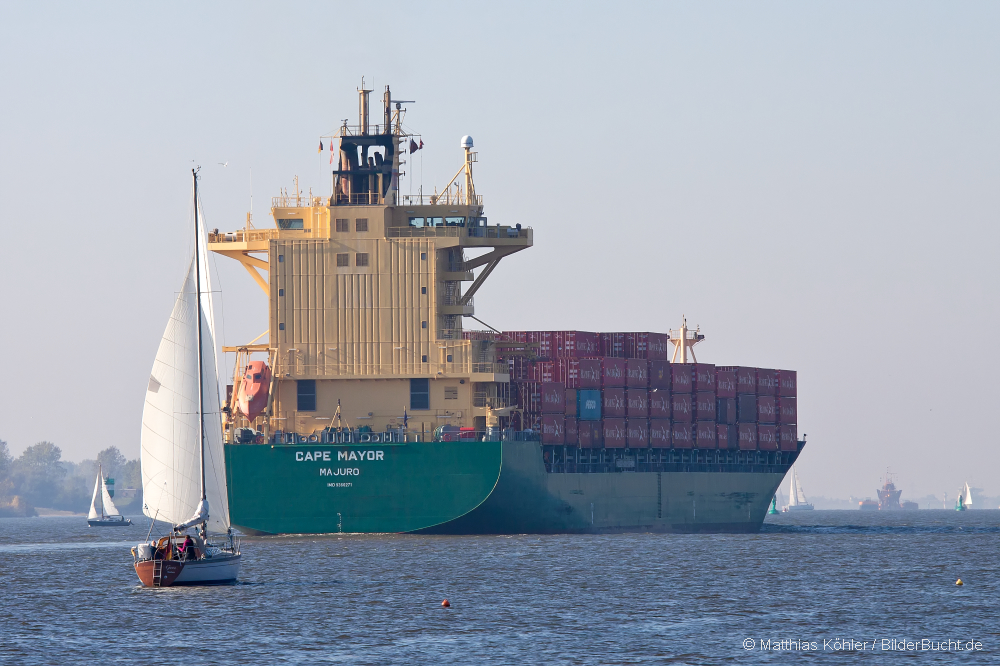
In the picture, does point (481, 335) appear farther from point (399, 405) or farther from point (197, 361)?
point (197, 361)

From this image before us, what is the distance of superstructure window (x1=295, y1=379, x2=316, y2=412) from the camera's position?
74.4 m

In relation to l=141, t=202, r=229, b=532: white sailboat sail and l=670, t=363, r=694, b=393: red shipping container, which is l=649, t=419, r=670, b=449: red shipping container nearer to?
l=670, t=363, r=694, b=393: red shipping container

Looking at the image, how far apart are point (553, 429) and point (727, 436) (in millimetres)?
19542

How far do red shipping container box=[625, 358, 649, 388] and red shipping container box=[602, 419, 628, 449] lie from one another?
92.7 inches

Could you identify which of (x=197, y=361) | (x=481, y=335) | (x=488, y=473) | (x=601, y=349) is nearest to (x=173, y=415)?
(x=197, y=361)

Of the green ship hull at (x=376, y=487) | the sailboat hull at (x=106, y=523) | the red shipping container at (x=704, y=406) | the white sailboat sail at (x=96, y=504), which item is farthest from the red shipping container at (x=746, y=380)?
the white sailboat sail at (x=96, y=504)

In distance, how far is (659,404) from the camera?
89375mm

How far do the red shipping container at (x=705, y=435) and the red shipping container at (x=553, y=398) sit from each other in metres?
14.5

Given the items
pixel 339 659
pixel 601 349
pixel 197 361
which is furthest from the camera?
pixel 601 349

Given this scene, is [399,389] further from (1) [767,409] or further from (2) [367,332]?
(1) [767,409]

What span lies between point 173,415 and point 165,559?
4.36 m

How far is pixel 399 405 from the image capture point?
2918 inches

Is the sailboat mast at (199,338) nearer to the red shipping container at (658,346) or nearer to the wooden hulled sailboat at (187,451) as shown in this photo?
the wooden hulled sailboat at (187,451)

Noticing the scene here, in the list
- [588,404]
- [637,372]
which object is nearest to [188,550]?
[588,404]
